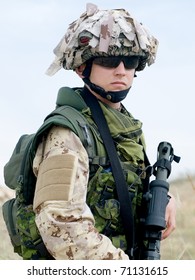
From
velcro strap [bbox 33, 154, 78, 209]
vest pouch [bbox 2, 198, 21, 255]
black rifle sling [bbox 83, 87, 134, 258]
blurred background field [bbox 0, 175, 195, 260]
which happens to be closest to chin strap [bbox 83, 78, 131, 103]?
black rifle sling [bbox 83, 87, 134, 258]

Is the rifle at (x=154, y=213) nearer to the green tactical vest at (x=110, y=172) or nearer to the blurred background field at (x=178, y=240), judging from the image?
the green tactical vest at (x=110, y=172)

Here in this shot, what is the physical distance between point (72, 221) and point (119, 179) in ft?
1.86

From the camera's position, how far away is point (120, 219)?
5.55 meters

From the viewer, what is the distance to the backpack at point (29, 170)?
5285 mm

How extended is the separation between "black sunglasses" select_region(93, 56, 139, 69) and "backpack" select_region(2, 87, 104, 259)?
0.28m

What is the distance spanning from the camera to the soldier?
5.06 meters

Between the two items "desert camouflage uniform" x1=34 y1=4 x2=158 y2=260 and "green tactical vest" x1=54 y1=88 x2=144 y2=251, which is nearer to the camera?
"desert camouflage uniform" x1=34 y1=4 x2=158 y2=260

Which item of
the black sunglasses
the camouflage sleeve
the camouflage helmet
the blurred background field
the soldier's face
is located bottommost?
the camouflage sleeve

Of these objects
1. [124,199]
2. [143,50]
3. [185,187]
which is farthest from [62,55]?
[185,187]

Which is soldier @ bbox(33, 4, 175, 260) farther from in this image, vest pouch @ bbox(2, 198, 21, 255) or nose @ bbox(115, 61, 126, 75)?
vest pouch @ bbox(2, 198, 21, 255)

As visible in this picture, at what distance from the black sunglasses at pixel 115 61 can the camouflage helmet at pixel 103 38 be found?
0.03 m

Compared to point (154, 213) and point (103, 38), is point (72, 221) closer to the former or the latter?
point (154, 213)

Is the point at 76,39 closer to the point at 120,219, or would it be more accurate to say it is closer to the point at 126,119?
the point at 126,119

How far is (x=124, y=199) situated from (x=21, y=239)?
764 mm
